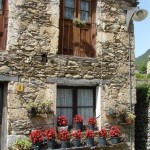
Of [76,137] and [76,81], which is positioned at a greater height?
[76,81]

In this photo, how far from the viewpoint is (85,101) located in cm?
837

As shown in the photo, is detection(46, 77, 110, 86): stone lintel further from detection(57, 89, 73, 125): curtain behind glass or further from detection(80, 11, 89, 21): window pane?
detection(80, 11, 89, 21): window pane

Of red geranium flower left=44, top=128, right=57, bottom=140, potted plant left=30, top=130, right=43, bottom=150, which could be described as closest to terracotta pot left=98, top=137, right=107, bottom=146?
red geranium flower left=44, top=128, right=57, bottom=140

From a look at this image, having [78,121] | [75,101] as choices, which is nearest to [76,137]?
[78,121]

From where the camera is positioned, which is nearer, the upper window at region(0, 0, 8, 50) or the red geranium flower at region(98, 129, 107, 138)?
the upper window at region(0, 0, 8, 50)

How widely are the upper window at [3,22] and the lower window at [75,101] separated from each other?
77.0 inches

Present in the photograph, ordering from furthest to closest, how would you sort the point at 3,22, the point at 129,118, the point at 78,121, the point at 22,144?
the point at 129,118, the point at 78,121, the point at 3,22, the point at 22,144

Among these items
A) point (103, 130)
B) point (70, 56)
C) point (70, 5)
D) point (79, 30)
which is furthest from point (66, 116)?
point (70, 5)

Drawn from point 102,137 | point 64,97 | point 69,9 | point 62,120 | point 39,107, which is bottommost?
point 102,137

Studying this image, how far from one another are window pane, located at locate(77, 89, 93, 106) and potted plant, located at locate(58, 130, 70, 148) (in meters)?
1.20

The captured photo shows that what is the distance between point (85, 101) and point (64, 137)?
150 centimetres

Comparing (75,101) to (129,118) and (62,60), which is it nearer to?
(62,60)

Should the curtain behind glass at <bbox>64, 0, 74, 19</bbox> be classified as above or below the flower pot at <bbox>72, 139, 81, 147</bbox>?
above

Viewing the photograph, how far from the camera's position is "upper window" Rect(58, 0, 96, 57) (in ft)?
27.0
